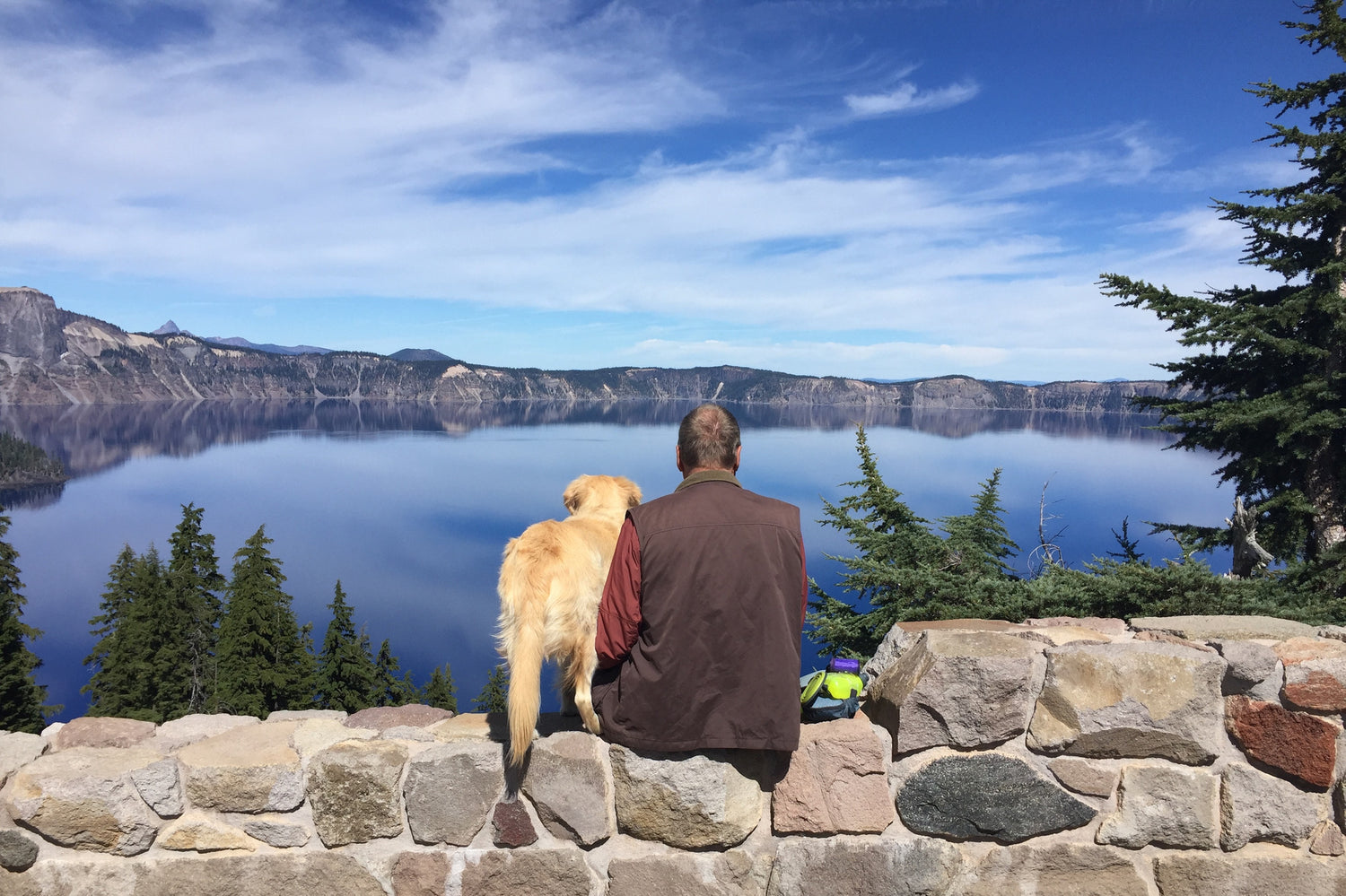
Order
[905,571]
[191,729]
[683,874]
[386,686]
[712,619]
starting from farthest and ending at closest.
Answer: [386,686] < [905,571] < [191,729] < [683,874] < [712,619]

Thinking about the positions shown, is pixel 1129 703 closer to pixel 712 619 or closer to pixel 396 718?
pixel 712 619

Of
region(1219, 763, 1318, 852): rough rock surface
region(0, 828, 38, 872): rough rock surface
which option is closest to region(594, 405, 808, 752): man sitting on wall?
region(1219, 763, 1318, 852): rough rock surface

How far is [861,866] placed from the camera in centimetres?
297

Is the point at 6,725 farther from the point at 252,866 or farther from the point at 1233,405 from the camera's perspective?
the point at 1233,405

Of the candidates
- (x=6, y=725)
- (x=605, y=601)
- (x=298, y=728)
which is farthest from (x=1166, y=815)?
(x=6, y=725)

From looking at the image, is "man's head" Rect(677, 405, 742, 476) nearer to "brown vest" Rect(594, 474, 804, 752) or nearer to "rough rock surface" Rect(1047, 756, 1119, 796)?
"brown vest" Rect(594, 474, 804, 752)

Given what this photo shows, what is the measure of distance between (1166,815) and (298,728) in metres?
3.69

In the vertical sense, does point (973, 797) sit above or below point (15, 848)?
above

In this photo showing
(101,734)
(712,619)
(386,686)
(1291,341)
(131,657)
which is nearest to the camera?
(712,619)

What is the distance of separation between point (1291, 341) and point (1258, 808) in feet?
32.2

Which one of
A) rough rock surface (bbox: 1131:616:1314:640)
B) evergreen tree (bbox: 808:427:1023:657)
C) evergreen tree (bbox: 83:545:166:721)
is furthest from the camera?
evergreen tree (bbox: 83:545:166:721)

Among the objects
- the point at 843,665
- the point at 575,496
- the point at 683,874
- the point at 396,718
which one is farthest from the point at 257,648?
the point at 843,665

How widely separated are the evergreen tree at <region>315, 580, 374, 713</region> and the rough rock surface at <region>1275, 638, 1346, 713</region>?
97.5 feet

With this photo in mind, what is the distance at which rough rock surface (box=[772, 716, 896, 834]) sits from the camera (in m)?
2.91
